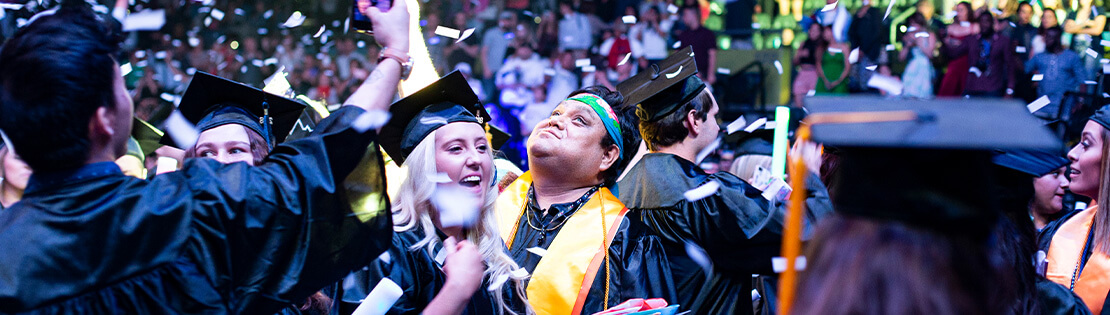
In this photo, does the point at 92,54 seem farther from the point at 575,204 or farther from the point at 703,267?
the point at 703,267

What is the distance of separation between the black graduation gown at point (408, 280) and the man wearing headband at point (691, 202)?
90 centimetres

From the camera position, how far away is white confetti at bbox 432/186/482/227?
3014 millimetres

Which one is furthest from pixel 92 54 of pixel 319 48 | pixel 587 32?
pixel 319 48

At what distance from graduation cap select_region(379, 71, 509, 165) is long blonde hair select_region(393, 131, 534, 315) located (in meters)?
0.06

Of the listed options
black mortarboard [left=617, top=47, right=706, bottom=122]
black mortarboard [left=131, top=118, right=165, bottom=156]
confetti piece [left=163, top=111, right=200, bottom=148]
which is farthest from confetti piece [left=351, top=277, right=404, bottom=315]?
black mortarboard [left=131, top=118, right=165, bottom=156]

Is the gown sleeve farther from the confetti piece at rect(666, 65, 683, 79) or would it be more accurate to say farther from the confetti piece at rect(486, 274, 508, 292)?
the confetti piece at rect(666, 65, 683, 79)

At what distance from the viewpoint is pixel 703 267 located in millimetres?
3416

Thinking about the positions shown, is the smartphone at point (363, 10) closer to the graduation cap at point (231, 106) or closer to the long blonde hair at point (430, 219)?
the long blonde hair at point (430, 219)

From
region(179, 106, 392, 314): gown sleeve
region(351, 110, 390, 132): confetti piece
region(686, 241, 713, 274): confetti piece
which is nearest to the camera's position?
region(179, 106, 392, 314): gown sleeve

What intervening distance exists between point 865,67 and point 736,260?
6751mm

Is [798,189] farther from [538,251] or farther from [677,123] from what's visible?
[677,123]

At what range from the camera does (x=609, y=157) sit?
12.0ft

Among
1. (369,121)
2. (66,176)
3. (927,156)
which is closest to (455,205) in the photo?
(369,121)

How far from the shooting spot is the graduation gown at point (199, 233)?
1.70m
